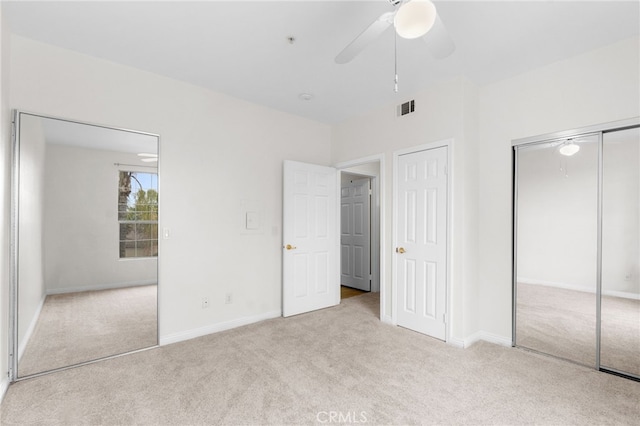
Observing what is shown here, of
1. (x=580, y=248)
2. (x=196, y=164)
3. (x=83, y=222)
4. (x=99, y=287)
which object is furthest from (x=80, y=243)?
(x=580, y=248)

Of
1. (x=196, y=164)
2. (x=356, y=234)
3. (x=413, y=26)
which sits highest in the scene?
(x=413, y=26)

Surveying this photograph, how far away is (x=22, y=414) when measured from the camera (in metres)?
2.01

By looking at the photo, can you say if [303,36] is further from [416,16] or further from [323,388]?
[323,388]

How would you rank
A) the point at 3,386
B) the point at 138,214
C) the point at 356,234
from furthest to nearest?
1. the point at 356,234
2. the point at 138,214
3. the point at 3,386

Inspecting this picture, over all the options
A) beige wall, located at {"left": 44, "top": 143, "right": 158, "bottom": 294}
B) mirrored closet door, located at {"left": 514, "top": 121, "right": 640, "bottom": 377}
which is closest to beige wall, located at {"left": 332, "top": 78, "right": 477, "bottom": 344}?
mirrored closet door, located at {"left": 514, "top": 121, "right": 640, "bottom": 377}

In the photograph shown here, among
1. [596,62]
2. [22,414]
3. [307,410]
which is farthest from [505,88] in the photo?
[22,414]

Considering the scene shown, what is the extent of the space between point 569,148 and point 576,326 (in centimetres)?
158

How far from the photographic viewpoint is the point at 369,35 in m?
1.74

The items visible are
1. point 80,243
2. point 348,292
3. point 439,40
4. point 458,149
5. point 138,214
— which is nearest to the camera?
point 439,40

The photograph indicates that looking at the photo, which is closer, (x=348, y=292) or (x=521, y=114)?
(x=521, y=114)

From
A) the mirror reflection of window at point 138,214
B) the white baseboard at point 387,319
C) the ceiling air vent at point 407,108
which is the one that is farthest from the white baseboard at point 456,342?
the mirror reflection of window at point 138,214

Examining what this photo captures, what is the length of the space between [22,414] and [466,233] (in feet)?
12.2

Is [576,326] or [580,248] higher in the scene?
[580,248]

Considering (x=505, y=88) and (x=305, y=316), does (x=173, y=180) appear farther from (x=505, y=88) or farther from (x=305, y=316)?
(x=505, y=88)
